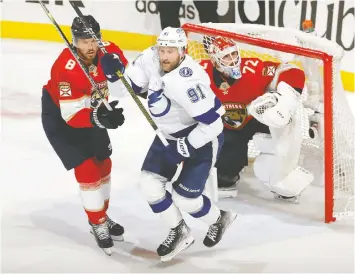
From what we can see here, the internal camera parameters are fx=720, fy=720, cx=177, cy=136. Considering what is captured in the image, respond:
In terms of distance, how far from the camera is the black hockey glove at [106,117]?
2586mm

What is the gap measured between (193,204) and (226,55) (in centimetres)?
76

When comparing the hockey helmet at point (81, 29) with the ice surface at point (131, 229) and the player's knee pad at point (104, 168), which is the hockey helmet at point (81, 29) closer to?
the player's knee pad at point (104, 168)

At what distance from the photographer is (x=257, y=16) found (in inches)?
204

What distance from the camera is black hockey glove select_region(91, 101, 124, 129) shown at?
2586 mm

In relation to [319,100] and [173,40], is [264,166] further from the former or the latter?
[173,40]

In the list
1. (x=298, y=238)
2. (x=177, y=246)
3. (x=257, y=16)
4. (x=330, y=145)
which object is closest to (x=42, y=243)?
(x=177, y=246)

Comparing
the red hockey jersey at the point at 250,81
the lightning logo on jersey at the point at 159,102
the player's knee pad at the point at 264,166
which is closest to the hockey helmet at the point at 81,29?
the lightning logo on jersey at the point at 159,102

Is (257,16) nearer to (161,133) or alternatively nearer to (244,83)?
(244,83)

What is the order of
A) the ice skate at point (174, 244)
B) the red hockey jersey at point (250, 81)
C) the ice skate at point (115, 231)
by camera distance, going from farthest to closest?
the red hockey jersey at point (250, 81), the ice skate at point (115, 231), the ice skate at point (174, 244)

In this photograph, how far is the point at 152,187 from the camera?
2.68 m

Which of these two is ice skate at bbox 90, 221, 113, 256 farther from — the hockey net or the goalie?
the hockey net

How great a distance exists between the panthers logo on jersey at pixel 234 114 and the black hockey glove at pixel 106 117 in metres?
0.86

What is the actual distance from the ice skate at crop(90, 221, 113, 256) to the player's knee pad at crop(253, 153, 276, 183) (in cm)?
87

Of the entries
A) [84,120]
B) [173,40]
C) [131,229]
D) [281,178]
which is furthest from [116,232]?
[173,40]
